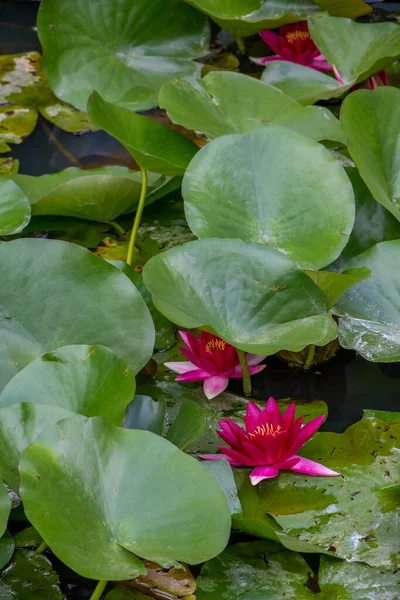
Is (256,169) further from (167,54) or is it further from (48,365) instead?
(167,54)

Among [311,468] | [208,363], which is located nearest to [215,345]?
[208,363]

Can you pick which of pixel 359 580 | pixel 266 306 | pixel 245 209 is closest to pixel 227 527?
pixel 359 580

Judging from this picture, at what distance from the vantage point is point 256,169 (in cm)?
151

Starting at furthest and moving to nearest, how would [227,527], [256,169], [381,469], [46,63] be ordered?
1. [46,63]
2. [256,169]
3. [381,469]
4. [227,527]

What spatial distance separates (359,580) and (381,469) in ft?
0.63

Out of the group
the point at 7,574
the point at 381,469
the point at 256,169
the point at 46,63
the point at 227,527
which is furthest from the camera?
the point at 46,63

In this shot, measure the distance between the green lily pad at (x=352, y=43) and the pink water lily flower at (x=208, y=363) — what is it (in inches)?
37.3

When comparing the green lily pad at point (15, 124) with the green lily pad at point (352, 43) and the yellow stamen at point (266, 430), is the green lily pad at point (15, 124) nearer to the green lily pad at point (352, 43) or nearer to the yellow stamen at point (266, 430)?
the green lily pad at point (352, 43)

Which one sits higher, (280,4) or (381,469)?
(280,4)

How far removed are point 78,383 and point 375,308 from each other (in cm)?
58

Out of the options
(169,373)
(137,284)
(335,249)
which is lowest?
(169,373)

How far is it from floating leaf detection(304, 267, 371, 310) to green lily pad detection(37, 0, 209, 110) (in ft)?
3.67

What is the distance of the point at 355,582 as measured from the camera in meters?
1.06

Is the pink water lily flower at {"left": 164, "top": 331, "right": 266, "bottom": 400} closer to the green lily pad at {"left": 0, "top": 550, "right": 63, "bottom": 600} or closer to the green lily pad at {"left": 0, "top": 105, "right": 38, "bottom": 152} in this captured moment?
the green lily pad at {"left": 0, "top": 550, "right": 63, "bottom": 600}
